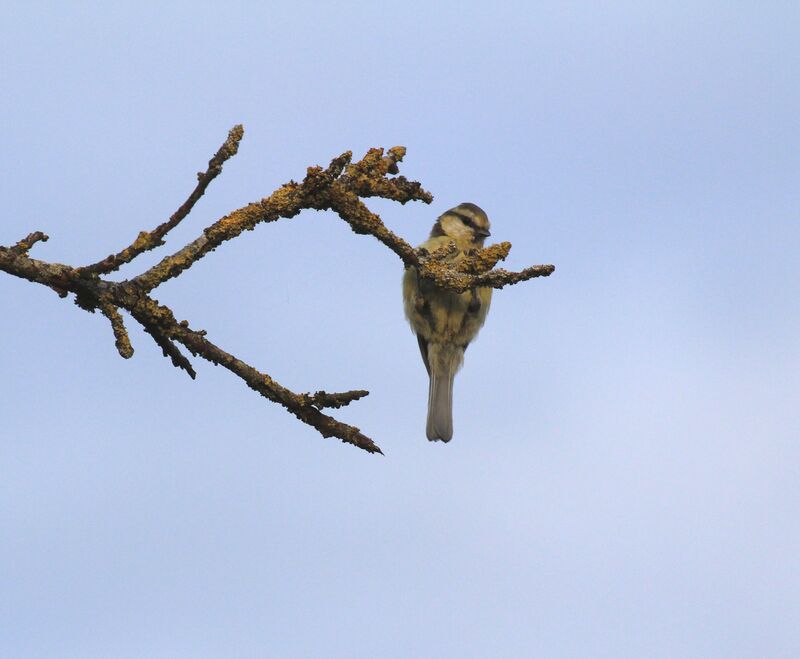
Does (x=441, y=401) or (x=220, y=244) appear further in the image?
(x=441, y=401)

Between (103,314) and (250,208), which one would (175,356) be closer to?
(103,314)

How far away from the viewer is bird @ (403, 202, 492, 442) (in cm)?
621

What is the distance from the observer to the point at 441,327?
629 cm

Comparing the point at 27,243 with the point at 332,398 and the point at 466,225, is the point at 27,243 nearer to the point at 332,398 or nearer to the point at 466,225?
the point at 332,398

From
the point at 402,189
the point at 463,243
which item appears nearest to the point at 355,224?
the point at 402,189

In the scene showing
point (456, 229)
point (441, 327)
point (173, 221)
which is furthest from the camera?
point (456, 229)

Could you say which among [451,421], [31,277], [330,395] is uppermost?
[451,421]

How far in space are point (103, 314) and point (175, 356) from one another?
0.25m

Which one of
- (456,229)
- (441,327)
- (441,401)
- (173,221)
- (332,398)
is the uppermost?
(456,229)

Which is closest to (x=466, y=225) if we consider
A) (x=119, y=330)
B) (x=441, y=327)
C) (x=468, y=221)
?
(x=468, y=221)

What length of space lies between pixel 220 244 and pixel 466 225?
12.3ft

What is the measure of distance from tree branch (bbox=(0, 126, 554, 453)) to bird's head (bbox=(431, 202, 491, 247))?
3.36 metres

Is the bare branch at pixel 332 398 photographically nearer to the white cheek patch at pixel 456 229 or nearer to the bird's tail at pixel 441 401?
the bird's tail at pixel 441 401

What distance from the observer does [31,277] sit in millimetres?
3295
